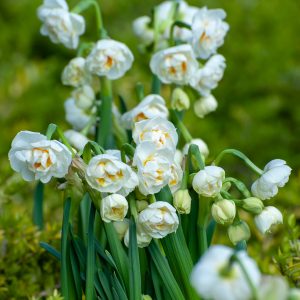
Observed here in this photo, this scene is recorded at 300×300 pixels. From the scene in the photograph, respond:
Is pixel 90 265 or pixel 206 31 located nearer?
pixel 90 265

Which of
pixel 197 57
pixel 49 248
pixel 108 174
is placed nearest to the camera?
pixel 108 174

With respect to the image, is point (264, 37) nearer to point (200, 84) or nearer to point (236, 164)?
point (236, 164)

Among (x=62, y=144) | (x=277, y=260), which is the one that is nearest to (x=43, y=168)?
(x=62, y=144)

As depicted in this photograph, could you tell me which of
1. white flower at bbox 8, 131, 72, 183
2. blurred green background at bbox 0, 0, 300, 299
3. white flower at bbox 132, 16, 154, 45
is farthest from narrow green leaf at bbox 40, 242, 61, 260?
blurred green background at bbox 0, 0, 300, 299

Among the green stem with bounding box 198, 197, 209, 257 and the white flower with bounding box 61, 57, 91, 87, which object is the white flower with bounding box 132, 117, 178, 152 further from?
the white flower with bounding box 61, 57, 91, 87

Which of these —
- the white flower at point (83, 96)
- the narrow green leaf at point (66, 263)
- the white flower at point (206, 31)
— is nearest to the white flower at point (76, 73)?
the white flower at point (83, 96)

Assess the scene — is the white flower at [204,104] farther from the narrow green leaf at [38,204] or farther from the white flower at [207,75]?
the narrow green leaf at [38,204]

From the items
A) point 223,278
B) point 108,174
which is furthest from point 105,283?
point 223,278

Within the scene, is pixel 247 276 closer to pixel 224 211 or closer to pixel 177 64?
pixel 224 211
